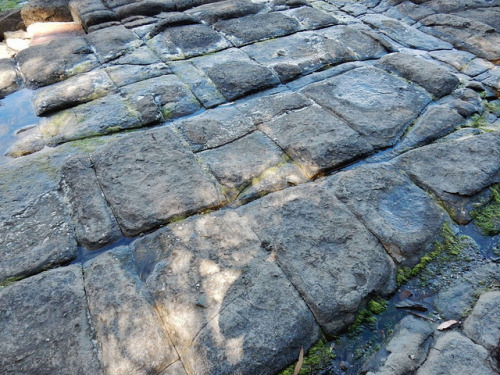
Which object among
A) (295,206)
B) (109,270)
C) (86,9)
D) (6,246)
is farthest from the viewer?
(86,9)

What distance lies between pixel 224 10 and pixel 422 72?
7.05 feet

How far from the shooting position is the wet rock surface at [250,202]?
5.41 ft

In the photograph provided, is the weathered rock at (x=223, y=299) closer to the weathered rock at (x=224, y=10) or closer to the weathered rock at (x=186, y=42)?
the weathered rock at (x=186, y=42)

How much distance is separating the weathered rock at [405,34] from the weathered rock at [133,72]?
7.15ft

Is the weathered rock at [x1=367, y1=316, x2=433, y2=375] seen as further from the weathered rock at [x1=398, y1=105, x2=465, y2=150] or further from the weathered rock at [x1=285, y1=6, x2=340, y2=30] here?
the weathered rock at [x1=285, y1=6, x2=340, y2=30]

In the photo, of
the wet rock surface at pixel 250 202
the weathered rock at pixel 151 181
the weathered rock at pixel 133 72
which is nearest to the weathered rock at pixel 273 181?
the wet rock surface at pixel 250 202

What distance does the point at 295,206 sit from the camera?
86.0 inches

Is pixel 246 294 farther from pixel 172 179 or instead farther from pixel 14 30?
pixel 14 30

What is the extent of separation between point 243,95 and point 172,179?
3.57 ft

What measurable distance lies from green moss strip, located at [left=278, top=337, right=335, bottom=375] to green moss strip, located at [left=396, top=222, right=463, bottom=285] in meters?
0.50

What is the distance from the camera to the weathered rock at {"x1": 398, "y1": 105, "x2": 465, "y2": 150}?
8.66 feet

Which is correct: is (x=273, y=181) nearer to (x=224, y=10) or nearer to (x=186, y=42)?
(x=186, y=42)

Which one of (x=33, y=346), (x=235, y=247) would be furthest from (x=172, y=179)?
(x=33, y=346)

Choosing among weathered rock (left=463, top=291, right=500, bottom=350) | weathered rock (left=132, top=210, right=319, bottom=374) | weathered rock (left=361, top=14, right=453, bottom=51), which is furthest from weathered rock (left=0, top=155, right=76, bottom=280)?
weathered rock (left=361, top=14, right=453, bottom=51)
